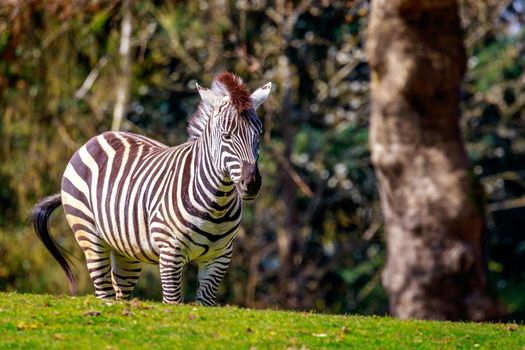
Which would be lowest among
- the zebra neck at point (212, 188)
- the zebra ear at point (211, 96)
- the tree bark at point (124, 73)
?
the zebra neck at point (212, 188)

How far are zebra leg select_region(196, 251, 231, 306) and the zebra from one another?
0.4 inches

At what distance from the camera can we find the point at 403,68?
16547 millimetres

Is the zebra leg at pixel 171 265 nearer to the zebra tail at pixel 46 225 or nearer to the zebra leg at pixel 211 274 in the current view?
the zebra leg at pixel 211 274

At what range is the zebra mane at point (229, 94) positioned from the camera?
11.8 m

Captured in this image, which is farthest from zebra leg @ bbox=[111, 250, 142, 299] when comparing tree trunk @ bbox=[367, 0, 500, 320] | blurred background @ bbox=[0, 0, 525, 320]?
blurred background @ bbox=[0, 0, 525, 320]

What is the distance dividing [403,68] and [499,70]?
16392 mm

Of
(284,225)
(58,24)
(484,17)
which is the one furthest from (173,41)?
(484,17)

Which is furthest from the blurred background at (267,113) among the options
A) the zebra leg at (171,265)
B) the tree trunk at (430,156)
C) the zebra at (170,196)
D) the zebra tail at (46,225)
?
the zebra leg at (171,265)

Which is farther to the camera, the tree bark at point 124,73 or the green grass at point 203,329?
the tree bark at point 124,73

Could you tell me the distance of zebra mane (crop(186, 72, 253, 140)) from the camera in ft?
38.6

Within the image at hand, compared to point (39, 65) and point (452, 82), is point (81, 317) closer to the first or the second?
point (452, 82)

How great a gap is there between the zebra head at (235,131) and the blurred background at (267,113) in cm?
1185

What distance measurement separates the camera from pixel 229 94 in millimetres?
11883

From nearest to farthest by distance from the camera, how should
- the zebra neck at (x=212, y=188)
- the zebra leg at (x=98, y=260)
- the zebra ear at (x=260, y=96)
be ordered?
the zebra neck at (x=212, y=188)
the zebra ear at (x=260, y=96)
the zebra leg at (x=98, y=260)
